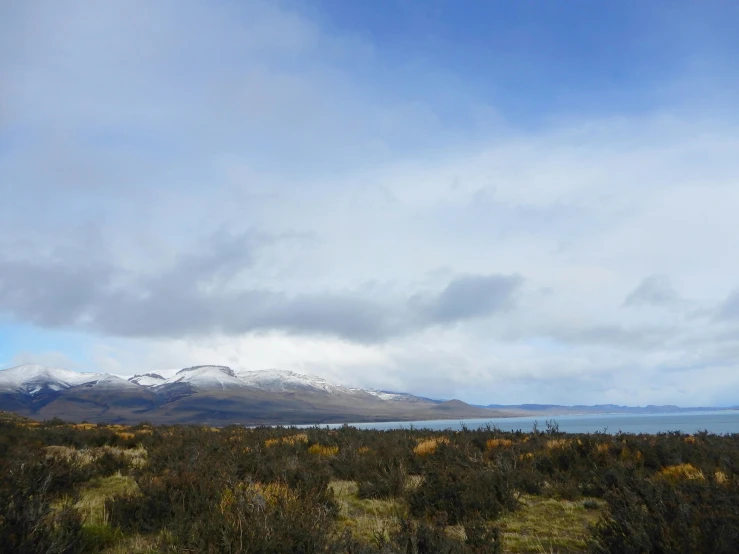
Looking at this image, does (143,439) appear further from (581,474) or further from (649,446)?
(649,446)

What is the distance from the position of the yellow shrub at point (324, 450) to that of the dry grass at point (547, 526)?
A: 7315 millimetres

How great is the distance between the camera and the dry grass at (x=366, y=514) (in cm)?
730

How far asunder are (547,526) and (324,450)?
9717 mm

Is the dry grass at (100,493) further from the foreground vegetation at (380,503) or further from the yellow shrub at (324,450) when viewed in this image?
the yellow shrub at (324,450)

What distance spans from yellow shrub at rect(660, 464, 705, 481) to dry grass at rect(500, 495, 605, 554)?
247cm

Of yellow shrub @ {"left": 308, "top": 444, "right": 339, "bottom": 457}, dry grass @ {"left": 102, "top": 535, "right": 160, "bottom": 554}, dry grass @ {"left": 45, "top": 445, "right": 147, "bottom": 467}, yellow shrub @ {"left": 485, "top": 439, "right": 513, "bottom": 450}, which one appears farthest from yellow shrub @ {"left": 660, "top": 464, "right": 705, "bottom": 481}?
dry grass @ {"left": 45, "top": 445, "right": 147, "bottom": 467}

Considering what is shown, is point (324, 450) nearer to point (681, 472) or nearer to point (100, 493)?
point (100, 493)

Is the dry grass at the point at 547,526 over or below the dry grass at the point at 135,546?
over

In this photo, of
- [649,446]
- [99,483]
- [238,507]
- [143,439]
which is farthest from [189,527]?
[143,439]

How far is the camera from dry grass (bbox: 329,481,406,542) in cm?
730

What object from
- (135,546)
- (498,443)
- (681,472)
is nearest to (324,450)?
(498,443)

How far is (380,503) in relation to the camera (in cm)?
934

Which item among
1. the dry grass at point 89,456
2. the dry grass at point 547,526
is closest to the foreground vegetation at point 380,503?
the dry grass at point 547,526

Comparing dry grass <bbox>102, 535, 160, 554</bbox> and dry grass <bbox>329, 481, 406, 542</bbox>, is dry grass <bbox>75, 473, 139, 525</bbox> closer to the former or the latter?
dry grass <bbox>102, 535, 160, 554</bbox>
